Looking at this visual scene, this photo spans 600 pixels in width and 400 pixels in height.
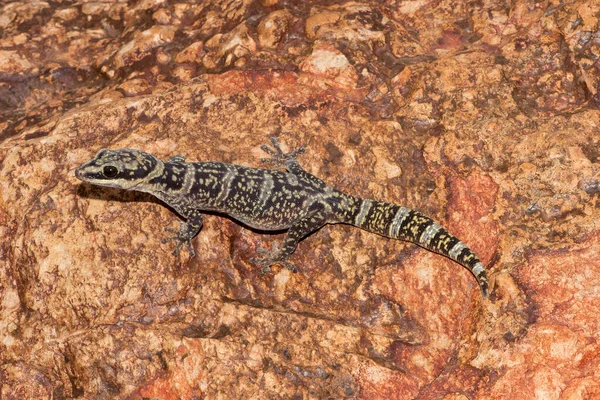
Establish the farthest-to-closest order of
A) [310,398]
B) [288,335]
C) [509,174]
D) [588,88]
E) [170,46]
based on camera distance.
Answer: [170,46] < [588,88] < [509,174] < [288,335] < [310,398]

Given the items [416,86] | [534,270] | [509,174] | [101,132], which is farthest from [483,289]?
[101,132]

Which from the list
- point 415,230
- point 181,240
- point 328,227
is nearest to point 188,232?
point 181,240

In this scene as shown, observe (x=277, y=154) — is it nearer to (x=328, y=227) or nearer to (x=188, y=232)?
(x=328, y=227)

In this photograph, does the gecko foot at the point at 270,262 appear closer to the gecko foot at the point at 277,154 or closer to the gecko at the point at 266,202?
the gecko at the point at 266,202

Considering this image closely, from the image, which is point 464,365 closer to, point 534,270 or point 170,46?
point 534,270

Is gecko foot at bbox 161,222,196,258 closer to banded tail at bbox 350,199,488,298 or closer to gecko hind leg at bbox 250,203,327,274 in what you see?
gecko hind leg at bbox 250,203,327,274
